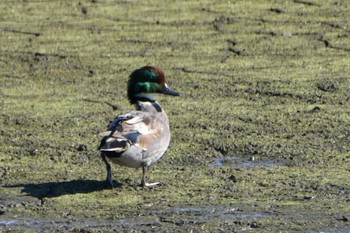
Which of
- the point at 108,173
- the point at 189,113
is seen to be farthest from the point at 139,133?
the point at 189,113

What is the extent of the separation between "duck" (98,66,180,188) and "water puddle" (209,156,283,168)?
1.76 feet

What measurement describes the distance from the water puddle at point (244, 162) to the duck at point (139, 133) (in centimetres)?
54

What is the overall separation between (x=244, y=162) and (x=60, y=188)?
1.28 meters

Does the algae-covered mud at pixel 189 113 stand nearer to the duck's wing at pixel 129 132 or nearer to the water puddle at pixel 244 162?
the water puddle at pixel 244 162

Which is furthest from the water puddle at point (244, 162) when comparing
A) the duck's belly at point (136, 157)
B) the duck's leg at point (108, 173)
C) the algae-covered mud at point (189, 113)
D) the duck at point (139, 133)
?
the duck's leg at point (108, 173)

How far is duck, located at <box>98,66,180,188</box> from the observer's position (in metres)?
6.85

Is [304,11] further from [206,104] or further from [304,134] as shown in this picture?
[304,134]

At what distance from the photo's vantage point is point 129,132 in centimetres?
695

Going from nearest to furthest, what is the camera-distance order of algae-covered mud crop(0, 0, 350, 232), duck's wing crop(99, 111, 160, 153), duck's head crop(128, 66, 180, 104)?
algae-covered mud crop(0, 0, 350, 232) < duck's wing crop(99, 111, 160, 153) < duck's head crop(128, 66, 180, 104)

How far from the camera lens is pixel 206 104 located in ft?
30.5

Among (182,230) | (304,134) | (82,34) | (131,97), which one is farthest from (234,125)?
(82,34)

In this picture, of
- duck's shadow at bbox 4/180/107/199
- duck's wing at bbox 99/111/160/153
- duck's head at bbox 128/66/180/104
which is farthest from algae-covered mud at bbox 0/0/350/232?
duck's head at bbox 128/66/180/104

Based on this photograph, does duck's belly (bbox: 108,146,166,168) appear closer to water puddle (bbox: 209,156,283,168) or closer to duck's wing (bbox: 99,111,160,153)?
duck's wing (bbox: 99,111,160,153)

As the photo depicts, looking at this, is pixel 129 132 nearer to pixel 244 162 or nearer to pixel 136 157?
pixel 136 157
